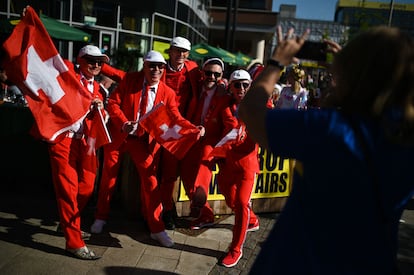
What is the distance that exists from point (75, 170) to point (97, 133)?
0.40 metres

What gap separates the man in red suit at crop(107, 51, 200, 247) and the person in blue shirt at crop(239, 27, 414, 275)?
8.93 feet

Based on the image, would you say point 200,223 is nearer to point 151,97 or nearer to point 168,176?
point 168,176

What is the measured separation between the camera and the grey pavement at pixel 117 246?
3566 millimetres

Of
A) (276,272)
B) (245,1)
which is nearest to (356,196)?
(276,272)

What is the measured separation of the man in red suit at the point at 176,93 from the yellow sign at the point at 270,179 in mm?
686

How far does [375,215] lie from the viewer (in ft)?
4.43

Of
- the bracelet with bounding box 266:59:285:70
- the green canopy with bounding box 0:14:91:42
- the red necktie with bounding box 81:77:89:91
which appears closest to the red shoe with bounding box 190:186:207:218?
the red necktie with bounding box 81:77:89:91

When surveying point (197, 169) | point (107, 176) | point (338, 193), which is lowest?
point (107, 176)

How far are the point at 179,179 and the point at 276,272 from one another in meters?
3.32

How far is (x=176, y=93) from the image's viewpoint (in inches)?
185

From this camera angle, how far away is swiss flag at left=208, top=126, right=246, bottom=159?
397 cm

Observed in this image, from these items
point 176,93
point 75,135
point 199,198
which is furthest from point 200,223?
point 75,135

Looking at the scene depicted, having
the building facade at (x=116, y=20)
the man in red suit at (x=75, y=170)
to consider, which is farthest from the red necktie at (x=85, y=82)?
the building facade at (x=116, y=20)

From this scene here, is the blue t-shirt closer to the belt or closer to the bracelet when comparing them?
the bracelet
